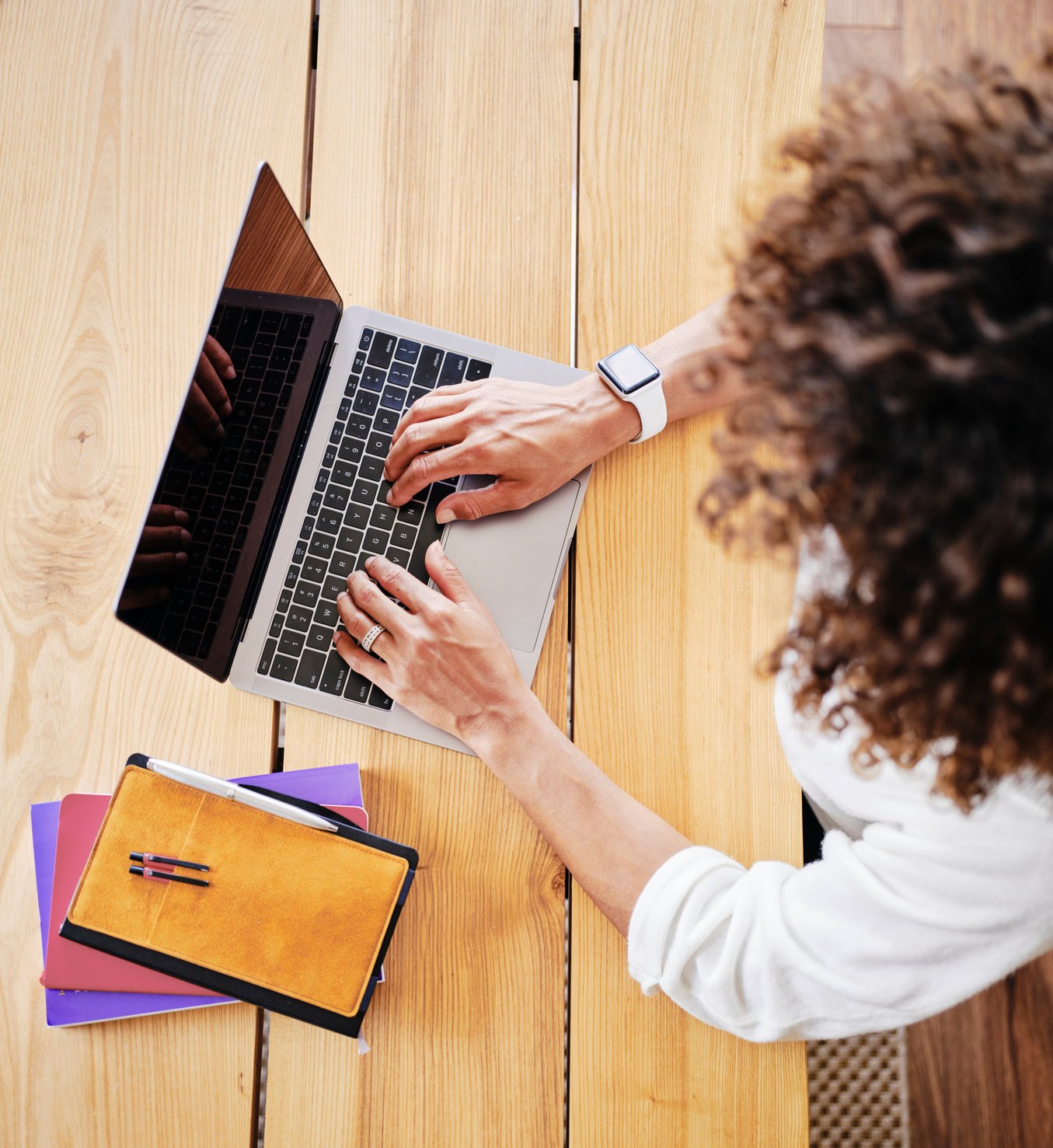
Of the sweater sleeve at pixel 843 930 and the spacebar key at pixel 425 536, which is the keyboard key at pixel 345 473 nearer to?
the spacebar key at pixel 425 536

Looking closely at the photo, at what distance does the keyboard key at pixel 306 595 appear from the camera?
31.3 inches

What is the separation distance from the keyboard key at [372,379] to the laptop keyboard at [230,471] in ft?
0.24

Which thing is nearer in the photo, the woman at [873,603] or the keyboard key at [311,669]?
the woman at [873,603]

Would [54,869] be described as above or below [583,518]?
below

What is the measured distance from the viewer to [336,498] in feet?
2.69

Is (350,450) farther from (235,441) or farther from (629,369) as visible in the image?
(629,369)

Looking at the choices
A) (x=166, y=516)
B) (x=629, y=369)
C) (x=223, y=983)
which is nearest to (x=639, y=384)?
(x=629, y=369)

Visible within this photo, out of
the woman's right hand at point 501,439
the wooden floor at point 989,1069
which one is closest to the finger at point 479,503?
the woman's right hand at point 501,439

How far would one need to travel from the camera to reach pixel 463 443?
0.81 m

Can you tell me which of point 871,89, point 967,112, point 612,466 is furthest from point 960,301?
point 612,466

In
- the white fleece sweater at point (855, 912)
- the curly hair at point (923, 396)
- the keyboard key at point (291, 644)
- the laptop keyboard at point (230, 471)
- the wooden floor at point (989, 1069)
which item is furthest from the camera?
the wooden floor at point (989, 1069)

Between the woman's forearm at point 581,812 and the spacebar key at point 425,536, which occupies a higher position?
the spacebar key at point 425,536

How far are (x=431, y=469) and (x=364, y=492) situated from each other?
0.07 m

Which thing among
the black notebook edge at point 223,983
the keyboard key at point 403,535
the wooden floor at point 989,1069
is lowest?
the wooden floor at point 989,1069
